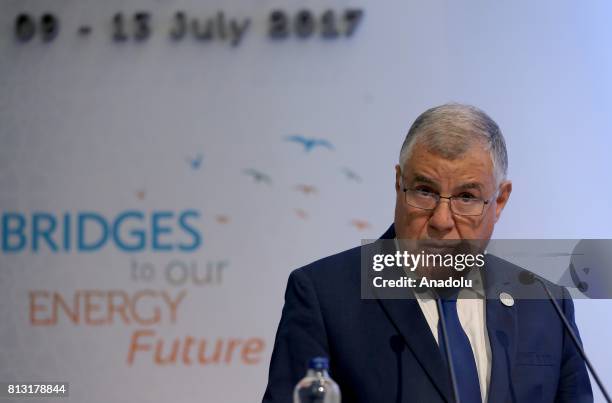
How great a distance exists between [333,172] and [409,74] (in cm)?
56

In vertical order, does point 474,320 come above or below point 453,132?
below

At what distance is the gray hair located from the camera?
7.34ft

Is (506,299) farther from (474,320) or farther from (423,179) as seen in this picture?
(423,179)

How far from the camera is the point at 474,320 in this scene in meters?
2.28

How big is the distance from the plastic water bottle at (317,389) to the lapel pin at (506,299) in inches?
23.3

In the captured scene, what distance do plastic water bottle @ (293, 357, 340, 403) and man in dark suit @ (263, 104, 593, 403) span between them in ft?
0.59

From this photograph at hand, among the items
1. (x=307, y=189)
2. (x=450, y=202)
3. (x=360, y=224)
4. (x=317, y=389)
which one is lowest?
(x=317, y=389)

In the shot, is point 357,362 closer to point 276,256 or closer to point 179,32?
point 276,256

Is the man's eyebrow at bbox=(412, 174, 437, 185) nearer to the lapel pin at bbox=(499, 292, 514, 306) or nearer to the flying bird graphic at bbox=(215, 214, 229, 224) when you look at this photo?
the lapel pin at bbox=(499, 292, 514, 306)

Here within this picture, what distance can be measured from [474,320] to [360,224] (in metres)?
1.73

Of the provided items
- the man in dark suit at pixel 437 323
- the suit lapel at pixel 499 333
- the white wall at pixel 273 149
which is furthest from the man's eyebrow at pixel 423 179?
the white wall at pixel 273 149

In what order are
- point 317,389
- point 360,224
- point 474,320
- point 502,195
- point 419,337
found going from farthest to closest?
point 360,224
point 502,195
point 474,320
point 419,337
point 317,389

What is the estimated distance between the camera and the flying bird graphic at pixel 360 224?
3.98m

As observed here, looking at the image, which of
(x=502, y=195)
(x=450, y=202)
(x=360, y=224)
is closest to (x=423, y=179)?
(x=450, y=202)
